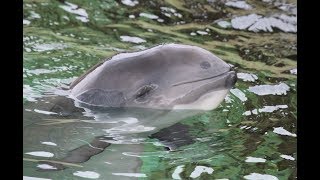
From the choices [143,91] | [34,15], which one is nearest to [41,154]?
[143,91]

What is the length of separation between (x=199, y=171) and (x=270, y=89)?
2.42 metres

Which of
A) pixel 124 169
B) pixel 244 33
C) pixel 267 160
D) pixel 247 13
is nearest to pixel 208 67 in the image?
pixel 267 160

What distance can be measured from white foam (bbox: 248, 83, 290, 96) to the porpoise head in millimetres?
1284

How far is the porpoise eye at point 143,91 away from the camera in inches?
197

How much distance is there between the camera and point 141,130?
486 centimetres

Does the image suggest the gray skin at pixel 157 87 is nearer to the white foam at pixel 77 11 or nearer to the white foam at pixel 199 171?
the white foam at pixel 199 171

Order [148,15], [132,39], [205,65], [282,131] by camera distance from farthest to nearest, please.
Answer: [148,15] < [132,39] < [282,131] < [205,65]

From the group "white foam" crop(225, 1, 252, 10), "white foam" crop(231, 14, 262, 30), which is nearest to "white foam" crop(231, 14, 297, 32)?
"white foam" crop(231, 14, 262, 30)

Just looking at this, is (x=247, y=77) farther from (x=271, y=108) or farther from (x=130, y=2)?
(x=130, y=2)

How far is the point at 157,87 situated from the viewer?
16.4 feet

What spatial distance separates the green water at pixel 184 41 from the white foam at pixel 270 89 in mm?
11

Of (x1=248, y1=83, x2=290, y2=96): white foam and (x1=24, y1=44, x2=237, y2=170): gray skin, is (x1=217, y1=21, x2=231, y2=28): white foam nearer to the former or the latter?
(x1=248, y1=83, x2=290, y2=96): white foam

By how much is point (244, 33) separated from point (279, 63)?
4.58ft

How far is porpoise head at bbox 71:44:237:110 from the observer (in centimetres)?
493
